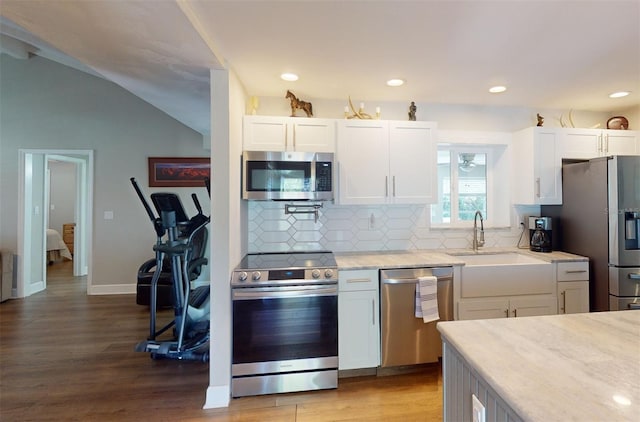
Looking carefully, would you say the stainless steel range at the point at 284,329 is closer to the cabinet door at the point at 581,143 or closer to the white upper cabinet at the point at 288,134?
the white upper cabinet at the point at 288,134

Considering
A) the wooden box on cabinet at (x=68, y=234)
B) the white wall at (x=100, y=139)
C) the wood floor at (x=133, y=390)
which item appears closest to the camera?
the wood floor at (x=133, y=390)

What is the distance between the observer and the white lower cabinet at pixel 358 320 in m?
2.23

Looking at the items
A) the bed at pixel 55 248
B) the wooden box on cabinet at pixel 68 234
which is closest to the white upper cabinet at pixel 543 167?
the bed at pixel 55 248

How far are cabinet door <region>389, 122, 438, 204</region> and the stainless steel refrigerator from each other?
1.39 meters

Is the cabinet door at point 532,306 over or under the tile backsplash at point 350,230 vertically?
under

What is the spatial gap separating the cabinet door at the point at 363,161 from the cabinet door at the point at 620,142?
2364 mm

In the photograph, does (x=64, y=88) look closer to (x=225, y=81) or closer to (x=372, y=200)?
(x=225, y=81)

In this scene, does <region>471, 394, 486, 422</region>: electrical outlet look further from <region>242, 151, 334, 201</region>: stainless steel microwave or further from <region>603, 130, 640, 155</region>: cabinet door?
<region>603, 130, 640, 155</region>: cabinet door

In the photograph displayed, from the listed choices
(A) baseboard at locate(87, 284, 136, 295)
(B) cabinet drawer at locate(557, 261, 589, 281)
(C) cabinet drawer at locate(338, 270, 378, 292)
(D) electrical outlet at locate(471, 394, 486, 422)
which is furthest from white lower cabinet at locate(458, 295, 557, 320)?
(A) baseboard at locate(87, 284, 136, 295)

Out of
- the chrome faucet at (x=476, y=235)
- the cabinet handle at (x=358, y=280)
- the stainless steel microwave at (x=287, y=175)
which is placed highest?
the stainless steel microwave at (x=287, y=175)

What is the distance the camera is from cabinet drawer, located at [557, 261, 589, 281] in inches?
100

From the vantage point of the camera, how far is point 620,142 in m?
2.92

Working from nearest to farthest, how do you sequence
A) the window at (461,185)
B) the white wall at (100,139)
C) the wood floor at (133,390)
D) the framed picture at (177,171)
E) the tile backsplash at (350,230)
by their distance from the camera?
1. the wood floor at (133,390)
2. the tile backsplash at (350,230)
3. the window at (461,185)
4. the white wall at (100,139)
5. the framed picture at (177,171)

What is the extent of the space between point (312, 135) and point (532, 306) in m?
2.48
